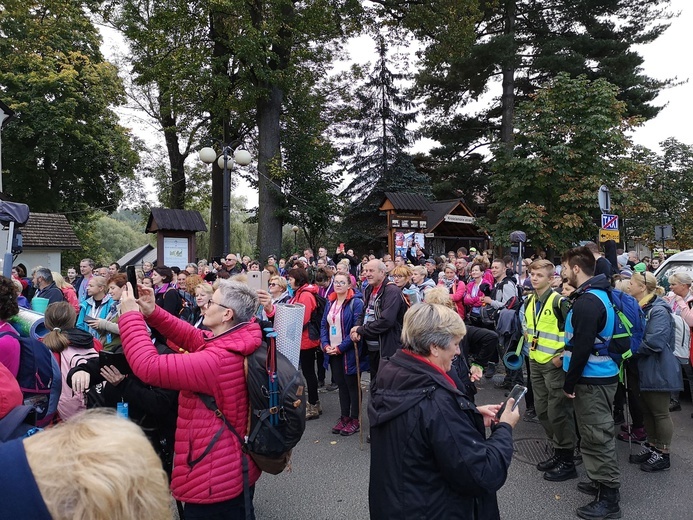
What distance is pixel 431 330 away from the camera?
2.45 m

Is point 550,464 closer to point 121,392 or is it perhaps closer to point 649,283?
point 649,283

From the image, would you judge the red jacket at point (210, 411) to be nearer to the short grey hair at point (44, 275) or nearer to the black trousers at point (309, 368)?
the black trousers at point (309, 368)

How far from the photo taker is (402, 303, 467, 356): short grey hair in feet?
8.02


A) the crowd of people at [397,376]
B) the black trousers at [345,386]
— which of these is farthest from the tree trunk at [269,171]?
the black trousers at [345,386]

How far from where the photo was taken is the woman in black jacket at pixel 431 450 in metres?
2.13

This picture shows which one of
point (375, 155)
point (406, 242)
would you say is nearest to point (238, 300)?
point (406, 242)

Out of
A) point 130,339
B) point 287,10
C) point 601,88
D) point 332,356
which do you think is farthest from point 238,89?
point 130,339

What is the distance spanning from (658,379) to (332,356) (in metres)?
3.63

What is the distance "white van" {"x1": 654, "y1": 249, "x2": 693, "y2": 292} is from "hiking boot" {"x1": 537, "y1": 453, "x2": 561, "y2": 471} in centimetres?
483

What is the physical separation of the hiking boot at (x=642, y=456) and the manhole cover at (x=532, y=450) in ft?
2.56

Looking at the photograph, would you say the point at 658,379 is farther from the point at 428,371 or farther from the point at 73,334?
the point at 73,334

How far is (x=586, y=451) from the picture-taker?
412 centimetres

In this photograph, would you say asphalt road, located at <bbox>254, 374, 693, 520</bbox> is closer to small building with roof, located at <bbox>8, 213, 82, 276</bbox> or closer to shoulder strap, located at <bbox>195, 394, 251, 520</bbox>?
shoulder strap, located at <bbox>195, 394, 251, 520</bbox>

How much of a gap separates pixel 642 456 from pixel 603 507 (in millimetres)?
1426
